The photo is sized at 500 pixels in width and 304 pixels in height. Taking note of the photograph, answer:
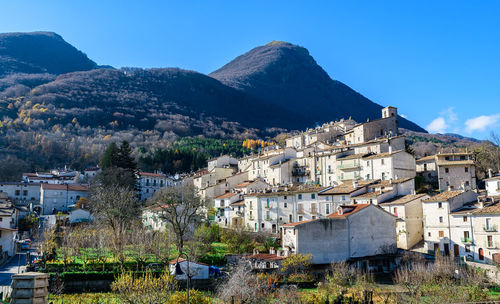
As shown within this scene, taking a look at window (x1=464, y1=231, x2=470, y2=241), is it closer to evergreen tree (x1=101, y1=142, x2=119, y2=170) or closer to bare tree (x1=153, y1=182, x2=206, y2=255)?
bare tree (x1=153, y1=182, x2=206, y2=255)

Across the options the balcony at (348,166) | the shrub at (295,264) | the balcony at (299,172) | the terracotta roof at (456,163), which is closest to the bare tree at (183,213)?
the shrub at (295,264)

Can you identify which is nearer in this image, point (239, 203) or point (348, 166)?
point (239, 203)

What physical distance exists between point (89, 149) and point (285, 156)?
86.0 metres

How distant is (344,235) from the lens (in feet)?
151

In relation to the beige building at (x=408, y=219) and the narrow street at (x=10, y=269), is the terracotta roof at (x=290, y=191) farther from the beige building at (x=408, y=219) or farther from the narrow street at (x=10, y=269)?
the narrow street at (x=10, y=269)

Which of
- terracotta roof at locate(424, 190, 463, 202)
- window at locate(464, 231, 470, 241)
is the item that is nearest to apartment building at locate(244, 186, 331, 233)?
terracotta roof at locate(424, 190, 463, 202)

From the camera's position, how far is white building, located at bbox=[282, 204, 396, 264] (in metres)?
45.3

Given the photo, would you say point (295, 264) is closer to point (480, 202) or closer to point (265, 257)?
point (265, 257)

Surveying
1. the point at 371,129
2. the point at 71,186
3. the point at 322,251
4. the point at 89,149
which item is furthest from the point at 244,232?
the point at 89,149

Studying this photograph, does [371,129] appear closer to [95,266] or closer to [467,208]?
[467,208]

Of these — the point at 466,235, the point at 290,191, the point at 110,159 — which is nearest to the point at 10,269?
the point at 290,191

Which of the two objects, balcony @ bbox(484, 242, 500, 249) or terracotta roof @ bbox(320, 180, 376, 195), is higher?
terracotta roof @ bbox(320, 180, 376, 195)

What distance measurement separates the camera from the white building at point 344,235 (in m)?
45.3

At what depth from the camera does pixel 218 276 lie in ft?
130
